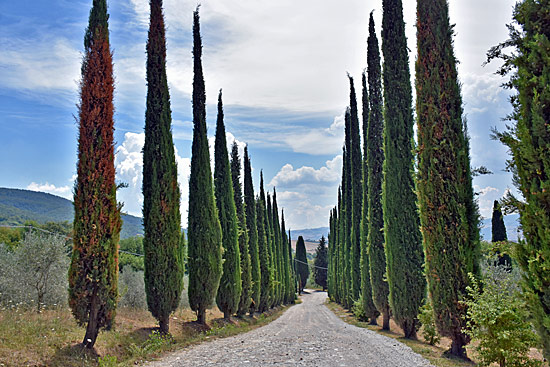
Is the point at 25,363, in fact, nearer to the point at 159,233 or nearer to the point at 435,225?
the point at 159,233

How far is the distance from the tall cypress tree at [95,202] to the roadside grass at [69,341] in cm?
48

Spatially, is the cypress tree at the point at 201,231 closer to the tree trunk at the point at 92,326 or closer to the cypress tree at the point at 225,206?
the cypress tree at the point at 225,206

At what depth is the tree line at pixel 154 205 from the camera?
8.19 metres

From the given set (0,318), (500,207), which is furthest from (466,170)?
(0,318)

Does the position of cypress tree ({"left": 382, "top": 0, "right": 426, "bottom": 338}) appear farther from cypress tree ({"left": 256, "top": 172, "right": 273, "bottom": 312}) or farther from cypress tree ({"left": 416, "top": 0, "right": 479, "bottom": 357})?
cypress tree ({"left": 256, "top": 172, "right": 273, "bottom": 312})

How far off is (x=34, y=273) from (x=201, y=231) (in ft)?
17.9

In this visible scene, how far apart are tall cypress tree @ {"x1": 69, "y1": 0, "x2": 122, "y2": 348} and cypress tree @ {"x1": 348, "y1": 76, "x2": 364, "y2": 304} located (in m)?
16.5

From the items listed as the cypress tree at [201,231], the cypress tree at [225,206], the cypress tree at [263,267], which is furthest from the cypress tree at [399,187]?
the cypress tree at [263,267]

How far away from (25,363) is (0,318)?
2.13 meters

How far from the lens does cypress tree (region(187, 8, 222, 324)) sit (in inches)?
557

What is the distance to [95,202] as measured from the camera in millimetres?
8297

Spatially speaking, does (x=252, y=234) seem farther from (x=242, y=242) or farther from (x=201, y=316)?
(x=201, y=316)

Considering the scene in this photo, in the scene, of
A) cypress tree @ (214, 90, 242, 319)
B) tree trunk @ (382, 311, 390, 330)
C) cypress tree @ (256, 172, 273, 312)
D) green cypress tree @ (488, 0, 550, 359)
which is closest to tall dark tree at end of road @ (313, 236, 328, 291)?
cypress tree @ (256, 172, 273, 312)

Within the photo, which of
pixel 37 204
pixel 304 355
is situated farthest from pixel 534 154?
pixel 37 204
